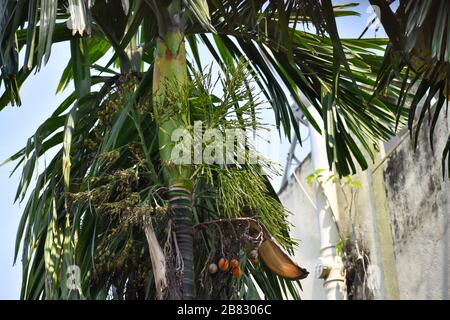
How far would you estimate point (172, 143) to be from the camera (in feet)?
16.9

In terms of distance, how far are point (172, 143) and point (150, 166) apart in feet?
0.65

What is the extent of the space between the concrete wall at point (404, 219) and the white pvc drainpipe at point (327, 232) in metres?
0.12

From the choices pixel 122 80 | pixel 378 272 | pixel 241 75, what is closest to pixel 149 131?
pixel 122 80

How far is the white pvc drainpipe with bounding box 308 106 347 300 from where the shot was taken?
10.2m

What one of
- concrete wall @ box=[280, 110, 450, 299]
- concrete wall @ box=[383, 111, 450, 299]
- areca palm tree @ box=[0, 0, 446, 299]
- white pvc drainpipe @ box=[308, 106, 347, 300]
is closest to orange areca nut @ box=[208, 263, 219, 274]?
areca palm tree @ box=[0, 0, 446, 299]

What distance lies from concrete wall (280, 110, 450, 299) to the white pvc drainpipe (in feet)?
0.39

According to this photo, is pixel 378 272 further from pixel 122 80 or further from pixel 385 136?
pixel 122 80

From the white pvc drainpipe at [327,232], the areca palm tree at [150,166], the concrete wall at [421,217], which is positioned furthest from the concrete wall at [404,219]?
the areca palm tree at [150,166]

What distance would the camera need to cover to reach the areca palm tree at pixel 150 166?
5.02 meters

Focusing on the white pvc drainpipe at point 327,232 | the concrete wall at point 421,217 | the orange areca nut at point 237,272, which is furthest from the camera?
the white pvc drainpipe at point 327,232

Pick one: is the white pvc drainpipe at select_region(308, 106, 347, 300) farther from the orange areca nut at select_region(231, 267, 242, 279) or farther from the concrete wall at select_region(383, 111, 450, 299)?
the orange areca nut at select_region(231, 267, 242, 279)
